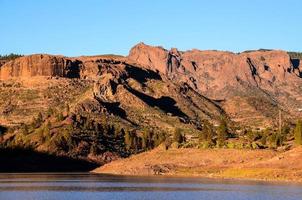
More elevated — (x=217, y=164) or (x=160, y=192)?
(x=217, y=164)

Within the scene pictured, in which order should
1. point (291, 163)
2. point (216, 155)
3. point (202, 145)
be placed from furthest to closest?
point (202, 145)
point (216, 155)
point (291, 163)

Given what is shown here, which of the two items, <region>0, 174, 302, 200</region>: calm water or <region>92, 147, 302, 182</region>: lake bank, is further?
<region>92, 147, 302, 182</region>: lake bank

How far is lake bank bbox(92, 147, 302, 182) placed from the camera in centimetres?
13675

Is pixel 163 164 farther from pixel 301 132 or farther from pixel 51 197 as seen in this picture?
pixel 51 197

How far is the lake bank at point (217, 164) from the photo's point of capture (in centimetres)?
13675

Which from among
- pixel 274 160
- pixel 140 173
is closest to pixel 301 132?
pixel 274 160

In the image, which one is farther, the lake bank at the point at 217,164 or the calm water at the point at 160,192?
the lake bank at the point at 217,164

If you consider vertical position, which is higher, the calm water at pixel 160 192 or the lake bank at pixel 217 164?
the lake bank at pixel 217 164

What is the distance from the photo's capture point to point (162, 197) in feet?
291

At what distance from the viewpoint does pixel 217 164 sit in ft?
524

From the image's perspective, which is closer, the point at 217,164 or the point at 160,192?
the point at 160,192

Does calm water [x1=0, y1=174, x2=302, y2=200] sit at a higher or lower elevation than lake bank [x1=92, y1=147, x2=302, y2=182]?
lower

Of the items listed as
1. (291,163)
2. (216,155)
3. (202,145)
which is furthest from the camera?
(202,145)

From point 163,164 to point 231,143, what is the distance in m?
18.4
